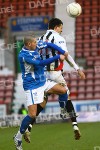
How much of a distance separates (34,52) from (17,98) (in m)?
11.1

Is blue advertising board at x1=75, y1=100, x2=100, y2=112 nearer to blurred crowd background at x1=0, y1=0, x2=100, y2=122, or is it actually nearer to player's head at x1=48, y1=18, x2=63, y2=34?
blurred crowd background at x1=0, y1=0, x2=100, y2=122

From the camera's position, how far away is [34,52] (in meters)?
9.46

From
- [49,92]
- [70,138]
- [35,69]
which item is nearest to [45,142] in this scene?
[70,138]

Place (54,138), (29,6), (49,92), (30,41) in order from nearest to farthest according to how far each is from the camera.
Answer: (30,41), (49,92), (54,138), (29,6)

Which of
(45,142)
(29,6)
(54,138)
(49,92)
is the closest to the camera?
(49,92)

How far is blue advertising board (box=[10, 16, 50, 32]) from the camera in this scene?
2097cm

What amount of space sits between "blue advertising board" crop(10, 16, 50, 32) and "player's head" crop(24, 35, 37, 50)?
11.5m

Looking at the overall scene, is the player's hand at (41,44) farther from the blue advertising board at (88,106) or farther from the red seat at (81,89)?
the red seat at (81,89)

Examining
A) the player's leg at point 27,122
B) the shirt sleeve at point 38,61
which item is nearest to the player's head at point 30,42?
the shirt sleeve at point 38,61

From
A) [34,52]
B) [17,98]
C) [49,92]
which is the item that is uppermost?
[34,52]

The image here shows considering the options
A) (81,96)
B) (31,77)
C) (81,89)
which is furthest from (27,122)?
(81,89)

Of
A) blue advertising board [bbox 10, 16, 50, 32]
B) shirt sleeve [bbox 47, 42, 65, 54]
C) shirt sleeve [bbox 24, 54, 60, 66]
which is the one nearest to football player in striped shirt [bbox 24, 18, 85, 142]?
shirt sleeve [bbox 47, 42, 65, 54]

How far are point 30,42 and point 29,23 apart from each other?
11.7 metres

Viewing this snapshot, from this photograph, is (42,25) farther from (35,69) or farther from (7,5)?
(35,69)
